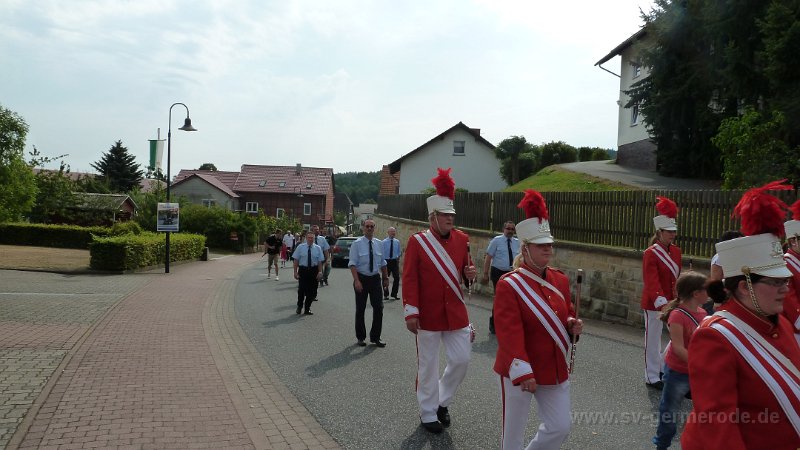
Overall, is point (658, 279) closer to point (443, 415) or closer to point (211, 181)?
point (443, 415)

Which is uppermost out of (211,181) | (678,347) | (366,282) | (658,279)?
(211,181)

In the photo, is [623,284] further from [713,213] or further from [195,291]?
[195,291]

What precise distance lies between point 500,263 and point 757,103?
1247 cm

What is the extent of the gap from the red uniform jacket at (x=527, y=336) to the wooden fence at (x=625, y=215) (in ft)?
22.9

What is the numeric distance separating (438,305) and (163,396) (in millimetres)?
3031

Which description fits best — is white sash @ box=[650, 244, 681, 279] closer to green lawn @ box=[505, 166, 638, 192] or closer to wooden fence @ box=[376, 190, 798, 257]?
wooden fence @ box=[376, 190, 798, 257]

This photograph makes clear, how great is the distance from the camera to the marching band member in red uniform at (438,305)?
5469 millimetres

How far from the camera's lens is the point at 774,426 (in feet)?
8.22

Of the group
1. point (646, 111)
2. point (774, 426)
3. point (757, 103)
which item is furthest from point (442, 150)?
point (774, 426)

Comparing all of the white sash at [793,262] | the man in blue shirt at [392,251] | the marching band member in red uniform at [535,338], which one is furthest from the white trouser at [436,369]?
the man in blue shirt at [392,251]

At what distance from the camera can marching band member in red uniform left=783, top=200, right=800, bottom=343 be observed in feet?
15.0

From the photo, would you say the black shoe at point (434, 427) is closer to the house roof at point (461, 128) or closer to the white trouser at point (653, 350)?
the white trouser at point (653, 350)

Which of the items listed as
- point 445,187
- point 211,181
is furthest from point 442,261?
point 211,181

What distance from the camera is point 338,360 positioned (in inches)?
329
